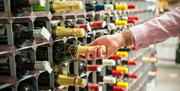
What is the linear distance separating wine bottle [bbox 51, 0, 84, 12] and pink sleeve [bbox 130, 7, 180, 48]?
30 cm

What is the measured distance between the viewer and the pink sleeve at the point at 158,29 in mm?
1305

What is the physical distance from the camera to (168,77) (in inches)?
197

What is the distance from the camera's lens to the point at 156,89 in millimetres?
4066

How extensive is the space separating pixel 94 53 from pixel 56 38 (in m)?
0.17

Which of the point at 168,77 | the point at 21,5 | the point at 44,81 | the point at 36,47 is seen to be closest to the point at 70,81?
the point at 44,81

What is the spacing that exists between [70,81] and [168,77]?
4.06m

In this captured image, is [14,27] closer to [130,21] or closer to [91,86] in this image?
[91,86]

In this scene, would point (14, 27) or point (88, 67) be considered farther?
point (88, 67)

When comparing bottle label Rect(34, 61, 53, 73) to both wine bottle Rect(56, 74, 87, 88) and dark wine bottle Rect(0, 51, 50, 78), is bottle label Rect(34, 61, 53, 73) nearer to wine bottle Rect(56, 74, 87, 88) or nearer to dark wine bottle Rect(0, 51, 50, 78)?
dark wine bottle Rect(0, 51, 50, 78)

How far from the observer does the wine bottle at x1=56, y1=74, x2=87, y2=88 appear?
1183mm

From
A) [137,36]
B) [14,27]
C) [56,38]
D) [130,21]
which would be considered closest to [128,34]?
[137,36]

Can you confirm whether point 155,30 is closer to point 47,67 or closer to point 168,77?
point 47,67

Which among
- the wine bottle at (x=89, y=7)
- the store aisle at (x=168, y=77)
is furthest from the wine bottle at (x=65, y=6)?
the store aisle at (x=168, y=77)

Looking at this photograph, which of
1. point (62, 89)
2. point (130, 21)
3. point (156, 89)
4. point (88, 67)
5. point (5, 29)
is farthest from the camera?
point (156, 89)
